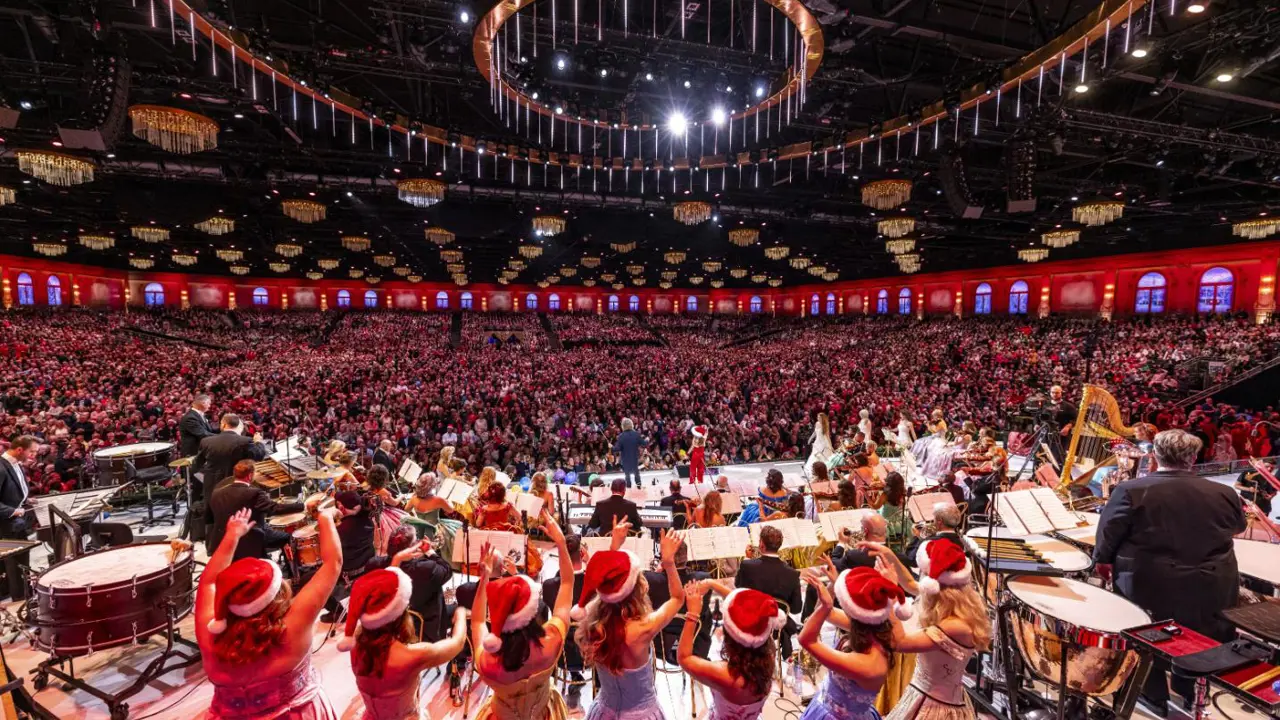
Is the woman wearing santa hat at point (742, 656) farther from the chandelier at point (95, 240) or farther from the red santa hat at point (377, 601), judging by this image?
the chandelier at point (95, 240)

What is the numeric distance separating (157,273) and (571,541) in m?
40.2

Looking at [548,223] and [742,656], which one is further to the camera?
[548,223]

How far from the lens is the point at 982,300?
2747 centimetres

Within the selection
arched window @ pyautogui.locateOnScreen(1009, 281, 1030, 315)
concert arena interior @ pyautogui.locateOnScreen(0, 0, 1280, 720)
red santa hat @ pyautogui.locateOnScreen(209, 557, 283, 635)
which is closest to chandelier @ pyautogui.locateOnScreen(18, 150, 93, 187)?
concert arena interior @ pyautogui.locateOnScreen(0, 0, 1280, 720)

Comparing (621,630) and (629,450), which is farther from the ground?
(621,630)

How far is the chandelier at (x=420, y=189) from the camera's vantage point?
9.49 meters

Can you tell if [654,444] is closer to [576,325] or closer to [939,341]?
[939,341]

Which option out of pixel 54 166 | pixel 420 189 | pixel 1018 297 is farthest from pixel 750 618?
pixel 1018 297

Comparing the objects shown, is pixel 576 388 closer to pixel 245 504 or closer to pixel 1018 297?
pixel 245 504

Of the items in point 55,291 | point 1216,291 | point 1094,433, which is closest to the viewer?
point 1094,433

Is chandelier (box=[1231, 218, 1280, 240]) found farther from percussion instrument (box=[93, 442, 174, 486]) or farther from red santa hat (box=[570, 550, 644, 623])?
percussion instrument (box=[93, 442, 174, 486])

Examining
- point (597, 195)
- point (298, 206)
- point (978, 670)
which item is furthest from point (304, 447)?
point (978, 670)

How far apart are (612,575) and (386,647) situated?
87 cm

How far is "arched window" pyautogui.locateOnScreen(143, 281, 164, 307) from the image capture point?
106 feet
